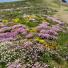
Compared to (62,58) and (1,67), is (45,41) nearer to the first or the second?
(62,58)

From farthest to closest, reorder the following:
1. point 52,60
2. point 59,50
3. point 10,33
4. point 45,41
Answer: point 10,33 → point 45,41 → point 59,50 → point 52,60

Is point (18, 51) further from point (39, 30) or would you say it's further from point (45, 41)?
point (39, 30)

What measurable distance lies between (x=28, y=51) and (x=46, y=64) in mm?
2233

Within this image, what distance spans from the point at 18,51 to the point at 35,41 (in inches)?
104

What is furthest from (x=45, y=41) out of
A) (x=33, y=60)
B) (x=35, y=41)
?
(x=33, y=60)

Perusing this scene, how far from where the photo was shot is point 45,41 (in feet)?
78.9

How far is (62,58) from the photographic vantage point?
21250mm

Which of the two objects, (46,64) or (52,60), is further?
(52,60)

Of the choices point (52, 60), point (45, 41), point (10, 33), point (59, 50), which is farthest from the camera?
point (10, 33)

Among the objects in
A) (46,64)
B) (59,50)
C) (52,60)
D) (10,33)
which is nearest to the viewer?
(46,64)

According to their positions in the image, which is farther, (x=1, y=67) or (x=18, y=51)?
(x=18, y=51)

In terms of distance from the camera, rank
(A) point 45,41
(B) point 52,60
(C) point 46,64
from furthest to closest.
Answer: (A) point 45,41
(B) point 52,60
(C) point 46,64

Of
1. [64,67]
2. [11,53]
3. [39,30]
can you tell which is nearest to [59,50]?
[64,67]

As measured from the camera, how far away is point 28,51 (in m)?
20.7
